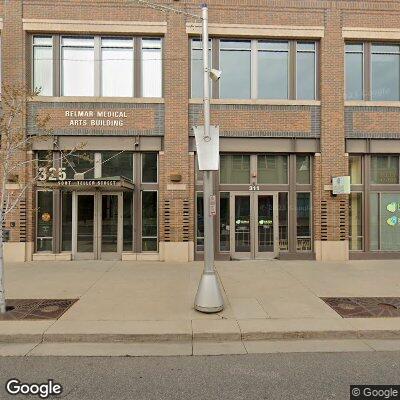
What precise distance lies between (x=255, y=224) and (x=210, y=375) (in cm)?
840

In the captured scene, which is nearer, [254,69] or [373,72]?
[254,69]

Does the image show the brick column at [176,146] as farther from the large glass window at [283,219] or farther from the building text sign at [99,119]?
the large glass window at [283,219]

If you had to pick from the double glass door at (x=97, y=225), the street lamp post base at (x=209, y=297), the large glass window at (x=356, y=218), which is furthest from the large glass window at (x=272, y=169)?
the street lamp post base at (x=209, y=297)

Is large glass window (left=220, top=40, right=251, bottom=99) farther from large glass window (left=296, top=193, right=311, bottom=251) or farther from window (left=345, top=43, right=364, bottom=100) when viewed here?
large glass window (left=296, top=193, right=311, bottom=251)

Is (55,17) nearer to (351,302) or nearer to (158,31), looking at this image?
(158,31)

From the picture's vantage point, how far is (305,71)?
12.5 meters

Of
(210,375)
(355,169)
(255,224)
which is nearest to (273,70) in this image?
(355,169)

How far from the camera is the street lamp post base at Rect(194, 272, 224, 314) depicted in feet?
20.4

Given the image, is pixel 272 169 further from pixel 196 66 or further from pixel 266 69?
pixel 196 66

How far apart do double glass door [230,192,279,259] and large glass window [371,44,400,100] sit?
18.3 ft

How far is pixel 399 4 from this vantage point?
476 inches

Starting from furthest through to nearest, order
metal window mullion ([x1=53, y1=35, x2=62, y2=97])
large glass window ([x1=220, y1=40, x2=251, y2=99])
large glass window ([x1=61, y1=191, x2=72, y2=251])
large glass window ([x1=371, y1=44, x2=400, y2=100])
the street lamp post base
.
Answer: large glass window ([x1=371, y1=44, x2=400, y2=100])
large glass window ([x1=220, y1=40, x2=251, y2=99])
large glass window ([x1=61, y1=191, x2=72, y2=251])
metal window mullion ([x1=53, y1=35, x2=62, y2=97])
the street lamp post base

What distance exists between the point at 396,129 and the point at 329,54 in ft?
11.8

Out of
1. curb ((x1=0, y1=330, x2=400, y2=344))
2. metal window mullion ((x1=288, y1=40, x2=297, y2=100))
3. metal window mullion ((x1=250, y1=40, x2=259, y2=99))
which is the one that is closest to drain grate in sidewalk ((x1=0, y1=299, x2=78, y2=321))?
curb ((x1=0, y1=330, x2=400, y2=344))
